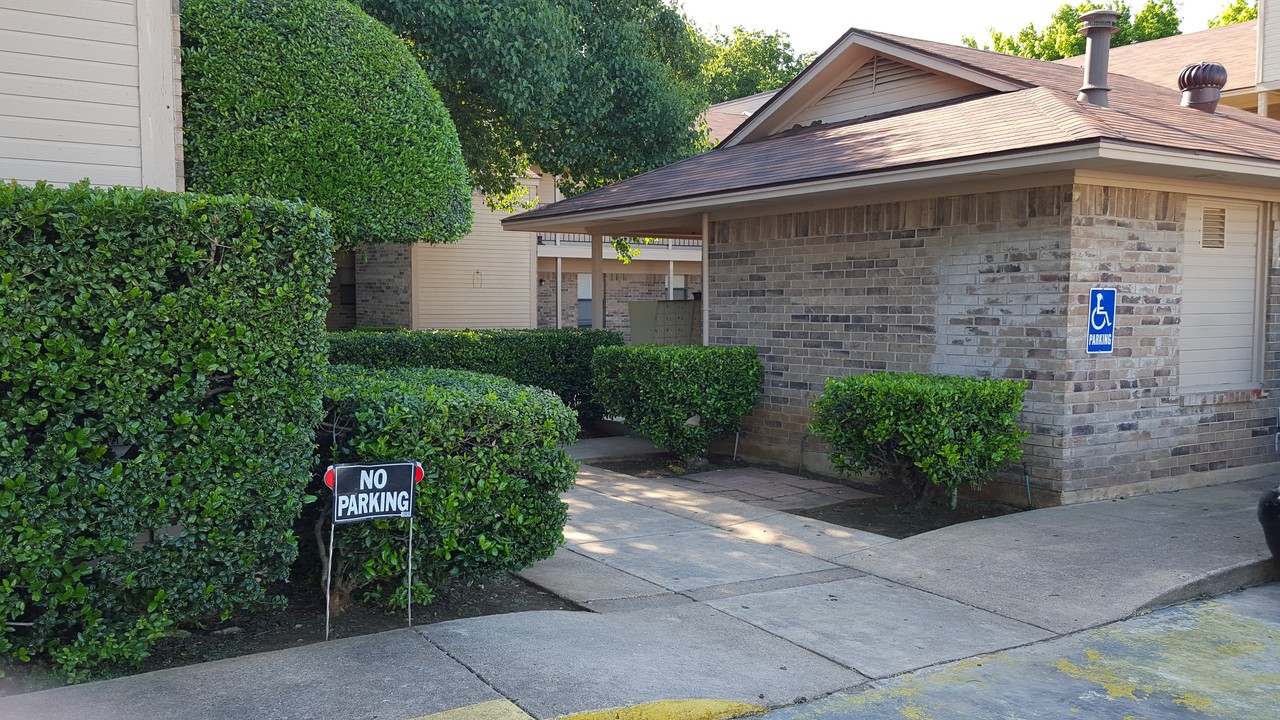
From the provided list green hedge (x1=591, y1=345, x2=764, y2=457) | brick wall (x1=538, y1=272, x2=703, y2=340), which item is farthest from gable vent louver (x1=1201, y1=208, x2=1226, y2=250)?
brick wall (x1=538, y1=272, x2=703, y2=340)

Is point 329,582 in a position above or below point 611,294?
below

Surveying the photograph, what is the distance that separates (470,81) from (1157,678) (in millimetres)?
11647

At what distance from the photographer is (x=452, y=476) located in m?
5.48

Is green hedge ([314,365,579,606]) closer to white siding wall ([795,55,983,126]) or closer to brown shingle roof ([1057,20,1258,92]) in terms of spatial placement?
white siding wall ([795,55,983,126])

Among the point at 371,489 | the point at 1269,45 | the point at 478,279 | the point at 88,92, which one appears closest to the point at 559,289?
the point at 478,279

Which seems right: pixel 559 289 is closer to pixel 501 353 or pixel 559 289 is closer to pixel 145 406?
pixel 501 353

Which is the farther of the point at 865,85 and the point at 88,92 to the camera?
the point at 865,85

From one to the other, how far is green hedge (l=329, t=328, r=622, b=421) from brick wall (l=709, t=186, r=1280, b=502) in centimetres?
353

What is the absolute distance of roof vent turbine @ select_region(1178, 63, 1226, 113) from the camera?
1160 cm

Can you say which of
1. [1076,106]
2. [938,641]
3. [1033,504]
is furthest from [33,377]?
[1076,106]

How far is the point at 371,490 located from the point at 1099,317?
642 centimetres

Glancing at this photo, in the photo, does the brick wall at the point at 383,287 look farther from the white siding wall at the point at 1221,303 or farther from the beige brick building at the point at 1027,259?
the white siding wall at the point at 1221,303

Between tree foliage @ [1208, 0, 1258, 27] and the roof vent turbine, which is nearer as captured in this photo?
the roof vent turbine

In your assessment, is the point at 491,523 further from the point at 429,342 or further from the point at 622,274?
the point at 622,274
